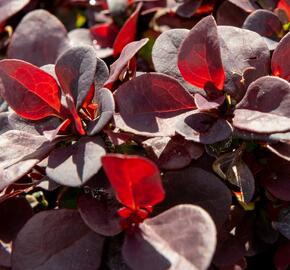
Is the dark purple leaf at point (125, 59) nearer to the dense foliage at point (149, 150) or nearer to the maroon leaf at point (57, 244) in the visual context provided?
the dense foliage at point (149, 150)

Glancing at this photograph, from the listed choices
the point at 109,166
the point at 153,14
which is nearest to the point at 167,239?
the point at 109,166

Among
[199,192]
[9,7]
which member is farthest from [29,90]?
[9,7]

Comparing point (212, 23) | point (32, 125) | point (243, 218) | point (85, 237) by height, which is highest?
point (212, 23)

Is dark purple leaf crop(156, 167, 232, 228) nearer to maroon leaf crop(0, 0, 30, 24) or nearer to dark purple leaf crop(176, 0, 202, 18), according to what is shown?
dark purple leaf crop(176, 0, 202, 18)

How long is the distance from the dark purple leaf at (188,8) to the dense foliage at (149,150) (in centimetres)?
38

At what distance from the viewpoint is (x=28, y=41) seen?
129 centimetres

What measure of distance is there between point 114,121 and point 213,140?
0.53ft

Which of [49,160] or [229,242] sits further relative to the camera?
[229,242]

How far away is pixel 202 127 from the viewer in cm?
86

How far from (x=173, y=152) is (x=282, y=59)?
9.7 inches

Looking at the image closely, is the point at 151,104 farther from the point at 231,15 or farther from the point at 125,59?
the point at 231,15

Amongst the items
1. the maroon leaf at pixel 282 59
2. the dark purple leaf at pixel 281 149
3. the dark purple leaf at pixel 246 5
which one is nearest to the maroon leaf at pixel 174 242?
the dark purple leaf at pixel 281 149

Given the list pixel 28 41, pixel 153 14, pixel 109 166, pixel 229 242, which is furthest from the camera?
pixel 153 14

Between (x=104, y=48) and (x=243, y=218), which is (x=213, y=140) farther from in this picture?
(x=104, y=48)
